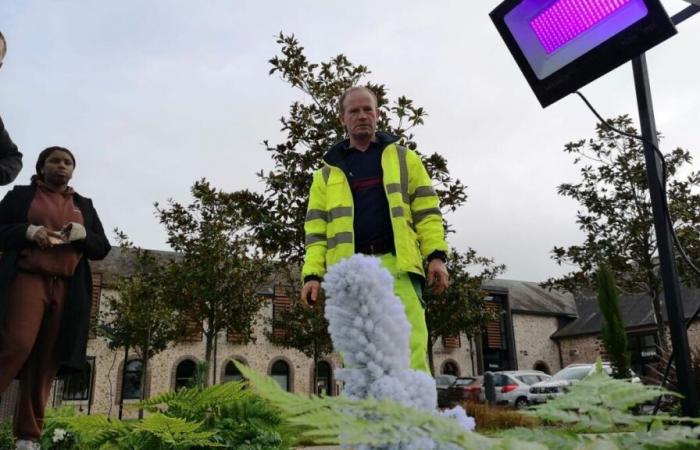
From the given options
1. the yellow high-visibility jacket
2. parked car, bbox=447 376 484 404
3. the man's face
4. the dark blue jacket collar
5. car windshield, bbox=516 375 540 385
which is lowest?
parked car, bbox=447 376 484 404

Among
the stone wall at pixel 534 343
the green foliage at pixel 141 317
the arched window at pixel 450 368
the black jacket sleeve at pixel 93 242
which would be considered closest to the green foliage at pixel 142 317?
the green foliage at pixel 141 317

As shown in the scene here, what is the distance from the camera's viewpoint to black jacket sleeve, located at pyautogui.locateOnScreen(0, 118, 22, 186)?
3305mm

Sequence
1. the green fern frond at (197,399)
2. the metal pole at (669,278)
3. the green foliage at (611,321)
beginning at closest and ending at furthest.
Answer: the metal pole at (669,278) → the green fern frond at (197,399) → the green foliage at (611,321)

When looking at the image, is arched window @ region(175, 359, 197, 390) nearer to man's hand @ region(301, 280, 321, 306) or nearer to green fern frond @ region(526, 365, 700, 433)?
man's hand @ region(301, 280, 321, 306)

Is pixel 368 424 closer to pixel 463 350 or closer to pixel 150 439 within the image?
pixel 150 439

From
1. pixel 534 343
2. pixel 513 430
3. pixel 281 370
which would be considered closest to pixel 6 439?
pixel 513 430

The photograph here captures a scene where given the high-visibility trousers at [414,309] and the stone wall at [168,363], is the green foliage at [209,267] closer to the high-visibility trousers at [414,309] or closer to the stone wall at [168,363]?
the stone wall at [168,363]

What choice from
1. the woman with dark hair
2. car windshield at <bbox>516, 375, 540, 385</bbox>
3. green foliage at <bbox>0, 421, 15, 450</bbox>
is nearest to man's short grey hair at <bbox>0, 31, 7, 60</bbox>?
the woman with dark hair

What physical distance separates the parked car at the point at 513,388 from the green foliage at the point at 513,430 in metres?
24.4

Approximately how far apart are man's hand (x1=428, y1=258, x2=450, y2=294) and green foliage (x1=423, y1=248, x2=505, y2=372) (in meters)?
10.9

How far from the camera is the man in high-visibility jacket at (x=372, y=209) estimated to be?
286cm

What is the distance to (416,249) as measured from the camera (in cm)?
286

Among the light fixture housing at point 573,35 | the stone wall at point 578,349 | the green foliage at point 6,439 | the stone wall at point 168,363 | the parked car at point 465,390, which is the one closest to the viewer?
the light fixture housing at point 573,35

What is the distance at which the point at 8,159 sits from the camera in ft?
11.1
